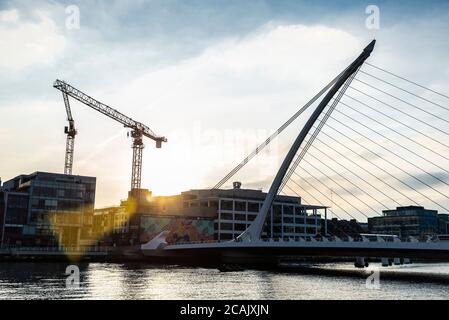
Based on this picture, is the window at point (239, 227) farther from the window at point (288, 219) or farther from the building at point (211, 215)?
the window at point (288, 219)

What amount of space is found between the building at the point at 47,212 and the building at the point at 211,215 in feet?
46.3

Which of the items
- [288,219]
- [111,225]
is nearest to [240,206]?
[288,219]

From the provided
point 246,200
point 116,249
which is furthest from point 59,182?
point 246,200

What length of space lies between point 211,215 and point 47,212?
167 feet

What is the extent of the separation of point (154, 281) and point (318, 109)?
39.8 metres

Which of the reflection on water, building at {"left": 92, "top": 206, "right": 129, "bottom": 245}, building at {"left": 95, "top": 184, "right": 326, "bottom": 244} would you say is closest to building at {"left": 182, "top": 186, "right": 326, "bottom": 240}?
building at {"left": 95, "top": 184, "right": 326, "bottom": 244}

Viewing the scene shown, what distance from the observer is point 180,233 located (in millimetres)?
139125

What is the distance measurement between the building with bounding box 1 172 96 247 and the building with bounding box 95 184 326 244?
14.1m

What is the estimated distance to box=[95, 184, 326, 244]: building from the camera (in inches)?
5449

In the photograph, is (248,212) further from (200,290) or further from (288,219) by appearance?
(200,290)

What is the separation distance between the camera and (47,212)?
432ft

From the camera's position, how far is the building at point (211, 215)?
138m

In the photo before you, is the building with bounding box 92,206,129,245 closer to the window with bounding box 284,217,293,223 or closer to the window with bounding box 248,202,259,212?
the window with bounding box 248,202,259,212

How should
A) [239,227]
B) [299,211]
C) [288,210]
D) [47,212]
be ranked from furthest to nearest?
[299,211], [288,210], [239,227], [47,212]
